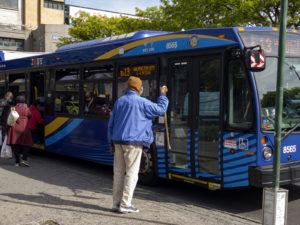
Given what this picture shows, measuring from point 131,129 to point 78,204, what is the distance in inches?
60.1

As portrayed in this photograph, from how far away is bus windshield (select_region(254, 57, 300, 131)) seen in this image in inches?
286

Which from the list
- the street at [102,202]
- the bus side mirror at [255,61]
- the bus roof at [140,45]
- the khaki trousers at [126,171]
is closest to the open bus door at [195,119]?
the bus roof at [140,45]

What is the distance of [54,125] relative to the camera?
41.5 feet

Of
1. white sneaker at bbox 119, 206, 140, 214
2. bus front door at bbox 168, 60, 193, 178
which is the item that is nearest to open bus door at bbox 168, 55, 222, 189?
bus front door at bbox 168, 60, 193, 178

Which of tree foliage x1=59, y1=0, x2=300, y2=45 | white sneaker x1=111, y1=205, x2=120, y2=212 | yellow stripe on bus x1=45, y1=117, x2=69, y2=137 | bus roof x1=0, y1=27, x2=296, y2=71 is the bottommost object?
white sneaker x1=111, y1=205, x2=120, y2=212

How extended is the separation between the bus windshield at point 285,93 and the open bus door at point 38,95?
A: 7415 mm

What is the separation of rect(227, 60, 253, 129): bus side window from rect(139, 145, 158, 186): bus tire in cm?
200

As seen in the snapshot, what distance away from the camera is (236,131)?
741 cm

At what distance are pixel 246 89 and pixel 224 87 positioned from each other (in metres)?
0.39

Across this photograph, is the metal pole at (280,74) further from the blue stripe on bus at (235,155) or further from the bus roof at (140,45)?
the bus roof at (140,45)

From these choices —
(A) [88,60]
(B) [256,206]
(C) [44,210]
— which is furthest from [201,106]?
(A) [88,60]

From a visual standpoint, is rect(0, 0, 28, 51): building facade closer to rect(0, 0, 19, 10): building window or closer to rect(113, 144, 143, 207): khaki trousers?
rect(0, 0, 19, 10): building window

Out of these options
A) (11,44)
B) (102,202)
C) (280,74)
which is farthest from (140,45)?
(11,44)

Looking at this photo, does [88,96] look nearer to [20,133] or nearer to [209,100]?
[20,133]
